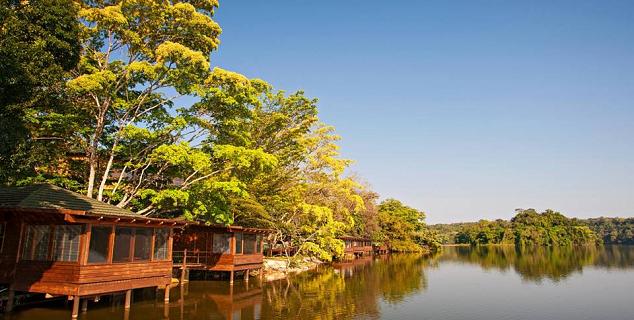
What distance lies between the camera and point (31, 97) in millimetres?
14094

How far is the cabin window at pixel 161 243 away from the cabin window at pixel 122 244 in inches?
58.2

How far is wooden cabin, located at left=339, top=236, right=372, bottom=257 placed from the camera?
56.3 meters

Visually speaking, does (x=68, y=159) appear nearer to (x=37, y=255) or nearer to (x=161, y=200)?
(x=161, y=200)

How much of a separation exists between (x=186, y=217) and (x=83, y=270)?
8.54 meters

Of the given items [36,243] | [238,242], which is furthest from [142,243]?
[238,242]

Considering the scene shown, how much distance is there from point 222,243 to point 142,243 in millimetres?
9106

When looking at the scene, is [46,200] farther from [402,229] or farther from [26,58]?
[402,229]

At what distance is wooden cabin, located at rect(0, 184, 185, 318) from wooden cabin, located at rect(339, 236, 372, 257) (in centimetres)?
3916

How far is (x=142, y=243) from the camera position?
17.6 metres

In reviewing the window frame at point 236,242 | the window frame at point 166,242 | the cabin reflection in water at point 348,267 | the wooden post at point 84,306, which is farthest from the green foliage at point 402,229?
the wooden post at point 84,306

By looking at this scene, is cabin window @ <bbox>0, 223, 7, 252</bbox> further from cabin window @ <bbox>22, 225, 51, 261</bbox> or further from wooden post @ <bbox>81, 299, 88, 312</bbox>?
wooden post @ <bbox>81, 299, 88, 312</bbox>

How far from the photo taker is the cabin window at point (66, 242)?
49.5ft

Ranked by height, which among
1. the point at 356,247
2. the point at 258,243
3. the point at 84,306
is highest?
the point at 258,243

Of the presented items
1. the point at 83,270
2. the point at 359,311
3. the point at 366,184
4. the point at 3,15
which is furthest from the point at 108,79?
the point at 366,184
